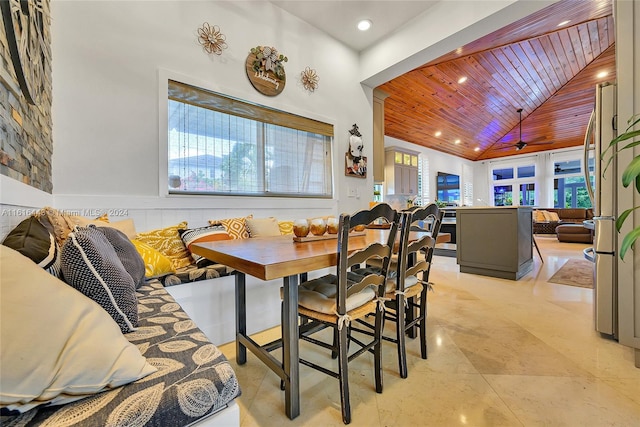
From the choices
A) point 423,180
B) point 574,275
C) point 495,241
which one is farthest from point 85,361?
point 423,180

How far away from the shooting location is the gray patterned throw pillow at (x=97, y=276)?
812 mm

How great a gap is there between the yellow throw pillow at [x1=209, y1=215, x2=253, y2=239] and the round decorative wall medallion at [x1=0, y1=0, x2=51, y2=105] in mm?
1428

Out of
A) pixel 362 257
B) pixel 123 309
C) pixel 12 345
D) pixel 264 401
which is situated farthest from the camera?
pixel 264 401

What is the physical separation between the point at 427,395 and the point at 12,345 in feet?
5.28

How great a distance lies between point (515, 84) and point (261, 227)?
6.11 metres

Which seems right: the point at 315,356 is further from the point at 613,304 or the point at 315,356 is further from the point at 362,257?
the point at 613,304

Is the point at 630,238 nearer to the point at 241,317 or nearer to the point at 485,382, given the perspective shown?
the point at 485,382

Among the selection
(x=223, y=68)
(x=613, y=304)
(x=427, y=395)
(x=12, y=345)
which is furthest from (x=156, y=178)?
(x=613, y=304)

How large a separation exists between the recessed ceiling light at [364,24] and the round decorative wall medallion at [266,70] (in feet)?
3.59

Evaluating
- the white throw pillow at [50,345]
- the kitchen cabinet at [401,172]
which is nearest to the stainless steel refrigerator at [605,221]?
the white throw pillow at [50,345]

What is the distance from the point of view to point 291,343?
126cm

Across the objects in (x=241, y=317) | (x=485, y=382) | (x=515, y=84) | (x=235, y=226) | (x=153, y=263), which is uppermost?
(x=515, y=84)

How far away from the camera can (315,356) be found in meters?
1.77

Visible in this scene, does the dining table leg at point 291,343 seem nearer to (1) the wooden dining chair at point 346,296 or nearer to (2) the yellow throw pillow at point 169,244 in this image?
(1) the wooden dining chair at point 346,296
